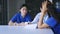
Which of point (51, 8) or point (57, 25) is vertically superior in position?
point (51, 8)

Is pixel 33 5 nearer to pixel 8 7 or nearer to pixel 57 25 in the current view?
pixel 8 7

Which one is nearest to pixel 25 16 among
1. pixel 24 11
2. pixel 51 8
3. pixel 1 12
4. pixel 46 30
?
pixel 24 11

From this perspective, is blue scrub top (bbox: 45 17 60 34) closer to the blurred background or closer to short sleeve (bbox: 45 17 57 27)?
short sleeve (bbox: 45 17 57 27)

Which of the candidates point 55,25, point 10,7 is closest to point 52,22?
point 55,25

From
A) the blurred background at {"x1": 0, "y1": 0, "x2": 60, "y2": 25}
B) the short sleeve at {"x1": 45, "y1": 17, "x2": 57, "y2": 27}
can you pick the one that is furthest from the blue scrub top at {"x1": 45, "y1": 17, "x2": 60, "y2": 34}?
the blurred background at {"x1": 0, "y1": 0, "x2": 60, "y2": 25}

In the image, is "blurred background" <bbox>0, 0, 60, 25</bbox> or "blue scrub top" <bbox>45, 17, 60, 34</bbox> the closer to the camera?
"blue scrub top" <bbox>45, 17, 60, 34</bbox>

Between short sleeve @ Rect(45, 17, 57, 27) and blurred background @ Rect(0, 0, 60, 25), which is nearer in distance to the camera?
short sleeve @ Rect(45, 17, 57, 27)

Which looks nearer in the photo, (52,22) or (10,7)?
(52,22)

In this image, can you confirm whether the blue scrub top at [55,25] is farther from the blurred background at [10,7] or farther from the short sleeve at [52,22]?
the blurred background at [10,7]

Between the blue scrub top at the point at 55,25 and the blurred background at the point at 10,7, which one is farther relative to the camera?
the blurred background at the point at 10,7

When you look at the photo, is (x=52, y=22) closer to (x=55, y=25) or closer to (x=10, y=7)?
(x=55, y=25)

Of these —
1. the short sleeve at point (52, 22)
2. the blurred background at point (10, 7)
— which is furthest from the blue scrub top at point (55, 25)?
the blurred background at point (10, 7)

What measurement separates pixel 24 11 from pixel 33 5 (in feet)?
5.55

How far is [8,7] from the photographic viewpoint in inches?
204
